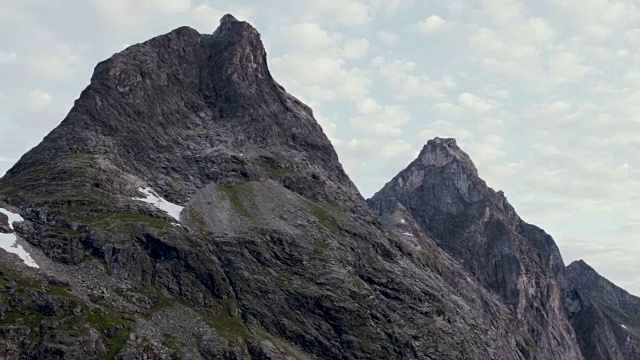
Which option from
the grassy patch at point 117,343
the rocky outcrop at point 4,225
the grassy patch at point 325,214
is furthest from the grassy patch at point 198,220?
the grassy patch at point 117,343

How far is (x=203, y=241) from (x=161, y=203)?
16.4m

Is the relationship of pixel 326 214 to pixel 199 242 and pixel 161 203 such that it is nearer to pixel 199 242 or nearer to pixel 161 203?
pixel 161 203

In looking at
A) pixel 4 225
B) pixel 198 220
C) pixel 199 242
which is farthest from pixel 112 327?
pixel 198 220

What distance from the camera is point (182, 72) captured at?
630ft

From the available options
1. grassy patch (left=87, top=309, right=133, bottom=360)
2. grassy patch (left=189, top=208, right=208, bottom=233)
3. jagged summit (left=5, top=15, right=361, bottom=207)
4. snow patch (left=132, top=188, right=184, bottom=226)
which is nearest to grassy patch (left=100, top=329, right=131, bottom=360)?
grassy patch (left=87, top=309, right=133, bottom=360)

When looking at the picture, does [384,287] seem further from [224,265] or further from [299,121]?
[299,121]

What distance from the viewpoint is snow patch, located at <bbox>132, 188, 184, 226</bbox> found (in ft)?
463

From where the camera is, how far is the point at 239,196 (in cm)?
15688

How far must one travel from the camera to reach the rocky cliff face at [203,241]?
108 metres

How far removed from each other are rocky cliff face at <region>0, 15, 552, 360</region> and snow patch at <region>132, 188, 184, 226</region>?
54 centimetres

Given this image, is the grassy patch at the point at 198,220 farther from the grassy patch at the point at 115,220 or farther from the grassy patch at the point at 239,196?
the grassy patch at the point at 239,196

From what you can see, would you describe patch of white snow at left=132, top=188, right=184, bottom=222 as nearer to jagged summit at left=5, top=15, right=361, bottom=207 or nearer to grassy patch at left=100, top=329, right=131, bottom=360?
jagged summit at left=5, top=15, right=361, bottom=207

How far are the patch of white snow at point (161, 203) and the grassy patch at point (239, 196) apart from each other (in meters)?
12.2

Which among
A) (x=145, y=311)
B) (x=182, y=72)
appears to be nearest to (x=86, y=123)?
(x=182, y=72)
